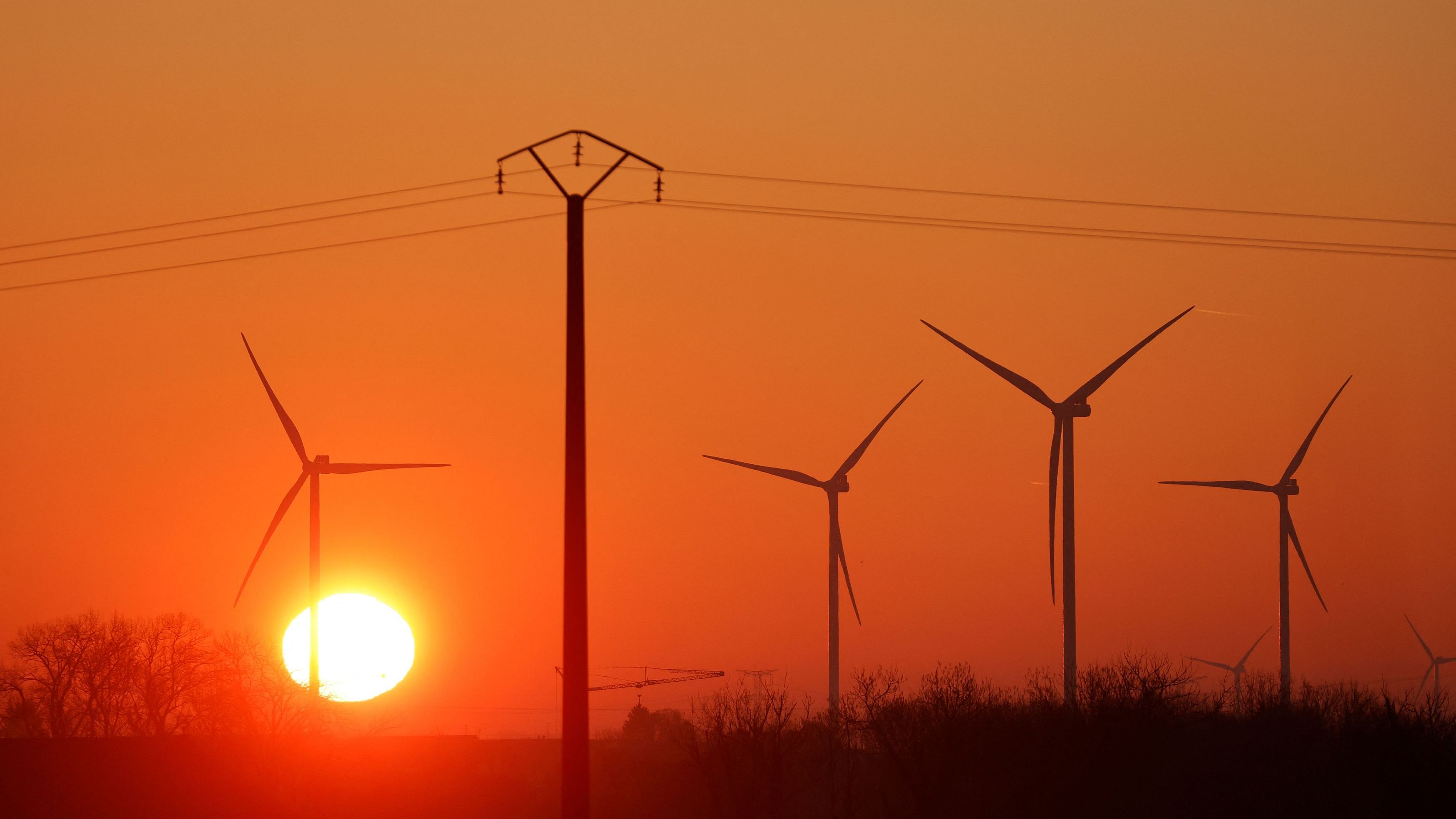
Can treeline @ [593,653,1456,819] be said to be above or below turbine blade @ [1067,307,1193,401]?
below

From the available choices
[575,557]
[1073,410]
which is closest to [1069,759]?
[1073,410]

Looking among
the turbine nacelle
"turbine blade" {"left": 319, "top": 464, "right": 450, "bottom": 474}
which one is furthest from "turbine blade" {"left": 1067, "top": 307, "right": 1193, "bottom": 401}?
"turbine blade" {"left": 319, "top": 464, "right": 450, "bottom": 474}

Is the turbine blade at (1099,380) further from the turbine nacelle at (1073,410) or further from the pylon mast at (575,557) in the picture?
the pylon mast at (575,557)

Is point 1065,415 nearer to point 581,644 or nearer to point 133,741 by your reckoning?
point 581,644

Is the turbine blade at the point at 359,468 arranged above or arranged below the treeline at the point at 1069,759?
above

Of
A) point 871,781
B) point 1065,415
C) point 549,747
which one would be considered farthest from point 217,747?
point 549,747

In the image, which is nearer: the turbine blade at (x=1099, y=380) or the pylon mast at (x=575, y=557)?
the pylon mast at (x=575, y=557)

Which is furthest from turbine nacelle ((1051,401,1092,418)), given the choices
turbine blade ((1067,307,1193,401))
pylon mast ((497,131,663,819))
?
pylon mast ((497,131,663,819))

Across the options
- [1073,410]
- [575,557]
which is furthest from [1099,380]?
[575,557]

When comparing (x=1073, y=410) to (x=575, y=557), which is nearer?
(x=575, y=557)

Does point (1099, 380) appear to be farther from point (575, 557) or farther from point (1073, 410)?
point (575, 557)

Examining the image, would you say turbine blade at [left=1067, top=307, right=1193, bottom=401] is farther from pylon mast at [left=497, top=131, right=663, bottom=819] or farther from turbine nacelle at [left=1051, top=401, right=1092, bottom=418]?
pylon mast at [left=497, top=131, right=663, bottom=819]

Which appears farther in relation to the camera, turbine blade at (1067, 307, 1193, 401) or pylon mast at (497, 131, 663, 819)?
turbine blade at (1067, 307, 1193, 401)

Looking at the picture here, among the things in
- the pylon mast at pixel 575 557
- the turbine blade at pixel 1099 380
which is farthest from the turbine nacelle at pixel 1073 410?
the pylon mast at pixel 575 557
